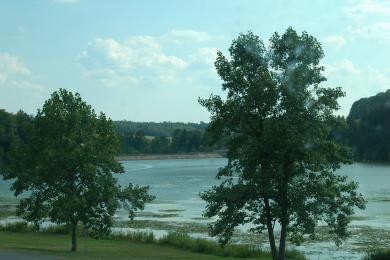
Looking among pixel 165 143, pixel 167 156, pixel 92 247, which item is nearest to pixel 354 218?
pixel 92 247

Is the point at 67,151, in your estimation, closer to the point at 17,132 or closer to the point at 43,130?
the point at 43,130

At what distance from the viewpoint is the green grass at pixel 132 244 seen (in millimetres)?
26984

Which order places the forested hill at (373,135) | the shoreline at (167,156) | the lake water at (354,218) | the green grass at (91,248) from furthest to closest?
the shoreline at (167,156), the forested hill at (373,135), the lake water at (354,218), the green grass at (91,248)

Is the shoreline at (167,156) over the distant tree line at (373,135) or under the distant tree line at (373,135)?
under

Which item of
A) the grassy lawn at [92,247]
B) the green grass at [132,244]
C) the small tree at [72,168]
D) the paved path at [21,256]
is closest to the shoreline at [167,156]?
the green grass at [132,244]

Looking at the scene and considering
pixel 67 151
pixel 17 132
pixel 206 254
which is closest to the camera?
pixel 67 151

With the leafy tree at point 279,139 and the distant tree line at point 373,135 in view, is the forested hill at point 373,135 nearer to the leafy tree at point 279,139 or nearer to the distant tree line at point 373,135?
the distant tree line at point 373,135

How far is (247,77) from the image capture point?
18.4 metres

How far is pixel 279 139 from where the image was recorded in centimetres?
1709

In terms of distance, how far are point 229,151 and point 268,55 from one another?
10.0 feet

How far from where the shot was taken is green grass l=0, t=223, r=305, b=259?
2698 cm

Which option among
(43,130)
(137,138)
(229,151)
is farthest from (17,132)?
(229,151)

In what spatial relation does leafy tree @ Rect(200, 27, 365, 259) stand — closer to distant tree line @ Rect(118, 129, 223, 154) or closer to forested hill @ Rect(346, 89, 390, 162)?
forested hill @ Rect(346, 89, 390, 162)

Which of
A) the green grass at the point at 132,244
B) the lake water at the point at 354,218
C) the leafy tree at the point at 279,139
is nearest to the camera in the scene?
the leafy tree at the point at 279,139
